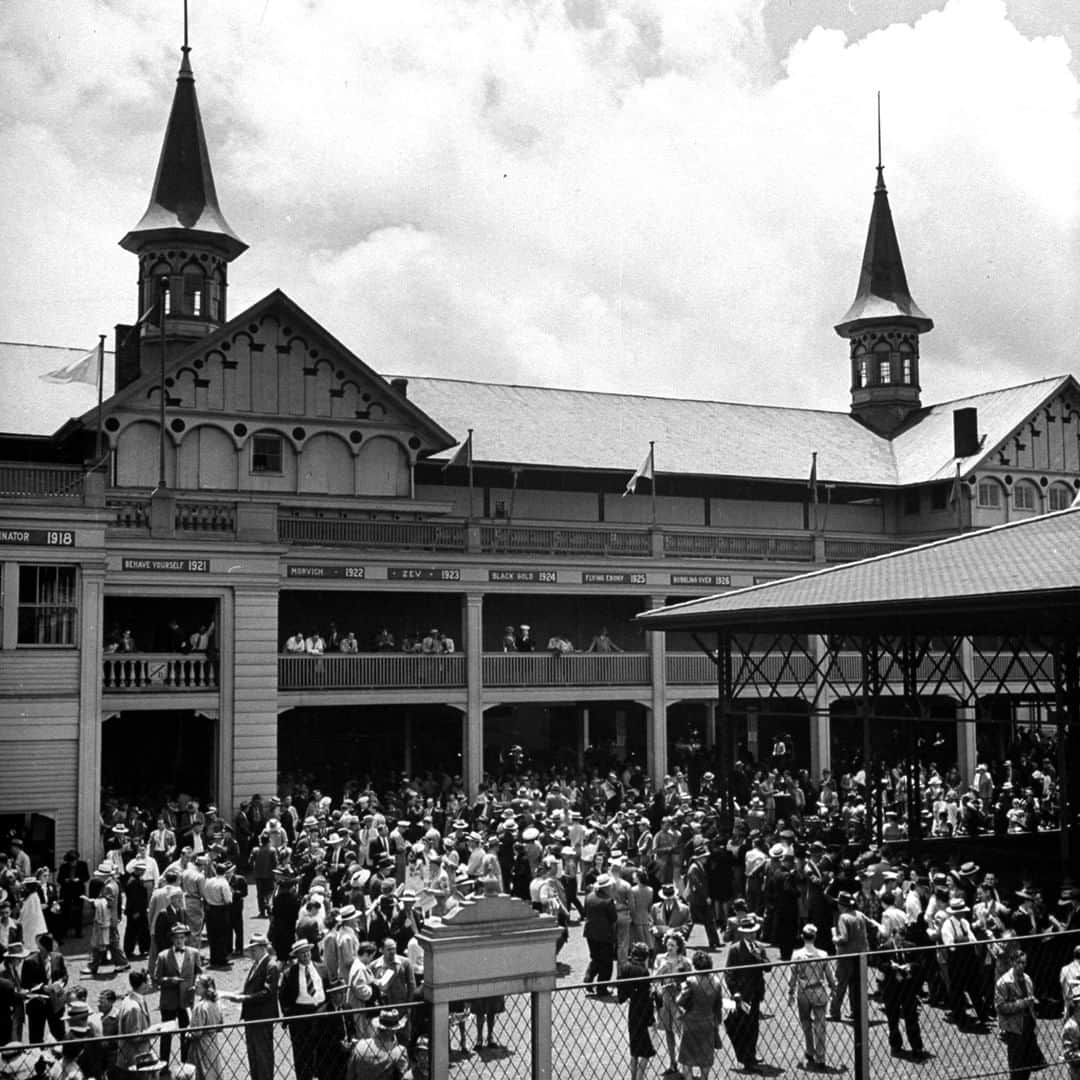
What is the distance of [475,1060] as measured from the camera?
44.1 ft

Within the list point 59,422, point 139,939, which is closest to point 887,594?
A: point 139,939

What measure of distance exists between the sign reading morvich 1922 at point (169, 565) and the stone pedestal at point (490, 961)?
73.1ft

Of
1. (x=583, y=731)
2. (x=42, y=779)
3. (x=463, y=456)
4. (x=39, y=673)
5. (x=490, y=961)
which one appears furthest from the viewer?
(x=583, y=731)

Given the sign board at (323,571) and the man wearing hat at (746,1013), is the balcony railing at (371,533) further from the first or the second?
the man wearing hat at (746,1013)

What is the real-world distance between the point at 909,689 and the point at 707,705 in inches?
695

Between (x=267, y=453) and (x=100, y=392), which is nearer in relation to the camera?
(x=100, y=392)

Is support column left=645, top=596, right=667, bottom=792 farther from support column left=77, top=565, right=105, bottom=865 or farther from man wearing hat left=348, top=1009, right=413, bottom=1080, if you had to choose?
man wearing hat left=348, top=1009, right=413, bottom=1080

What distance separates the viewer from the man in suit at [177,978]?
13.8m

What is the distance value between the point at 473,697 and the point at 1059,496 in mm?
24646

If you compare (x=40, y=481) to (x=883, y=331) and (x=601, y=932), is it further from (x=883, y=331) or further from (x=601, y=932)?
(x=883, y=331)

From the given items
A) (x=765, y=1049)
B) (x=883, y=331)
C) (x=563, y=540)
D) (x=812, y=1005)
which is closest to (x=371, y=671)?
(x=563, y=540)

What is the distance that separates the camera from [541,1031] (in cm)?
915

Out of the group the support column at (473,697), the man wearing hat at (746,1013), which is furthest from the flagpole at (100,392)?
the man wearing hat at (746,1013)

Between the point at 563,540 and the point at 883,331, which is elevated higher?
the point at 883,331
